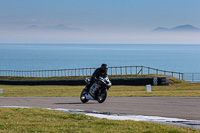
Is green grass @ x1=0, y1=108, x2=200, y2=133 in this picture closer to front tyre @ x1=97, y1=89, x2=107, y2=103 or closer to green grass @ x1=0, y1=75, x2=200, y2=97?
front tyre @ x1=97, y1=89, x2=107, y2=103

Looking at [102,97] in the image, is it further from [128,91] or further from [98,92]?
A: [128,91]

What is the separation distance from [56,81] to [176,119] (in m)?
42.2

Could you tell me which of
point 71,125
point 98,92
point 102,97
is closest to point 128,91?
point 98,92

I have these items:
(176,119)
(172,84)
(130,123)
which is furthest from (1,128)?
(172,84)

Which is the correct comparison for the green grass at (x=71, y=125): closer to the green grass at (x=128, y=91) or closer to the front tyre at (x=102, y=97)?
the front tyre at (x=102, y=97)

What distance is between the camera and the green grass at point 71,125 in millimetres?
10277

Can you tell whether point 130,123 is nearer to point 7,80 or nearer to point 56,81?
point 56,81

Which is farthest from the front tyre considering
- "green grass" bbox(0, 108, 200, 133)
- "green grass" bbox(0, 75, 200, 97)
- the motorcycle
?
"green grass" bbox(0, 75, 200, 97)

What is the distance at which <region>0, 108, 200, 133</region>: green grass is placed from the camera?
1028 cm

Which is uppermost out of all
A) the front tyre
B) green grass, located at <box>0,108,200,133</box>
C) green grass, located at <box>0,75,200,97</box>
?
the front tyre

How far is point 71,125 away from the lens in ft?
36.6

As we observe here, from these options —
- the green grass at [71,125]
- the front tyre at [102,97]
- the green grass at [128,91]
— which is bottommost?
the green grass at [128,91]

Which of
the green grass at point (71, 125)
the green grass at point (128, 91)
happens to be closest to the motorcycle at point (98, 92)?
the green grass at point (71, 125)

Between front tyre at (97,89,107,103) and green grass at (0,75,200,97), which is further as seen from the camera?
green grass at (0,75,200,97)
